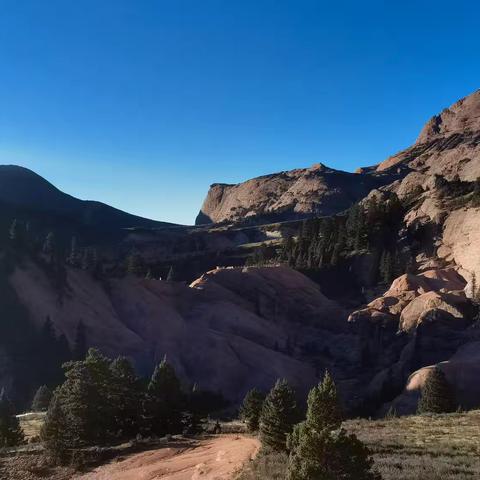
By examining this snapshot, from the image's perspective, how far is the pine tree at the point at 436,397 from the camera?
145 ft

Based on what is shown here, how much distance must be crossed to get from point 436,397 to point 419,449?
733 inches

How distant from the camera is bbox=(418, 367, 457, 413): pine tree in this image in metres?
44.1

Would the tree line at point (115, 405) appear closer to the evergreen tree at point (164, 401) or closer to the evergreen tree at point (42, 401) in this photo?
the evergreen tree at point (164, 401)

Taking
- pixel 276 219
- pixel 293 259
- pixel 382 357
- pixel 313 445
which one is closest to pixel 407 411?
pixel 382 357

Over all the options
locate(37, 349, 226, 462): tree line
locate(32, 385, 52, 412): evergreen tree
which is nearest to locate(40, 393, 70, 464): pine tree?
locate(37, 349, 226, 462): tree line

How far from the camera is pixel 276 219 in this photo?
655ft

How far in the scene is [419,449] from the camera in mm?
27766

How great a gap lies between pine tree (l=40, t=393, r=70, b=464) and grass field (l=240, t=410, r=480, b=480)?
1474 cm

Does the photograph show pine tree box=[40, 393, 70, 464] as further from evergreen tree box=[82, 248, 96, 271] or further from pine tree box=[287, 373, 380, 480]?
evergreen tree box=[82, 248, 96, 271]

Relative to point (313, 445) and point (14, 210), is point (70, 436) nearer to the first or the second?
point (313, 445)

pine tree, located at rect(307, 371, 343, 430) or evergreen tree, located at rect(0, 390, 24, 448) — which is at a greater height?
pine tree, located at rect(307, 371, 343, 430)

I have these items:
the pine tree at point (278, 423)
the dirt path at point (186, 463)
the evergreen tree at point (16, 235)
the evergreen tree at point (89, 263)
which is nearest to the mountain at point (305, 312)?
the evergreen tree at point (16, 235)

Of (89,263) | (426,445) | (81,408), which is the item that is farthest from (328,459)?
(89,263)

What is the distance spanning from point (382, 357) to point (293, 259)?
4118 centimetres
